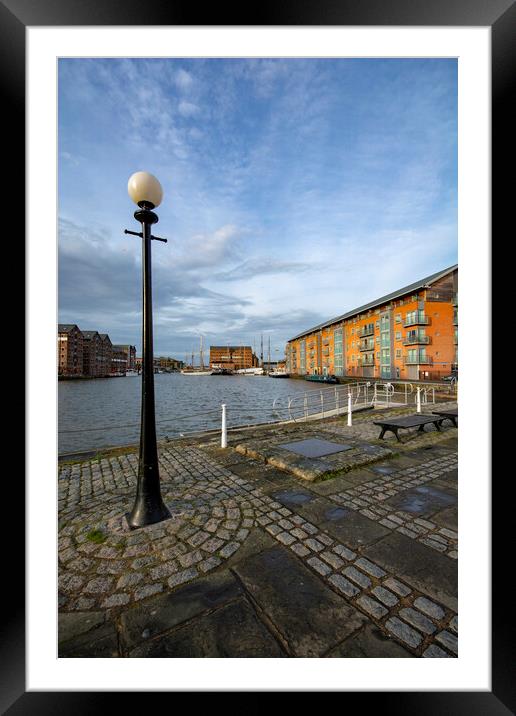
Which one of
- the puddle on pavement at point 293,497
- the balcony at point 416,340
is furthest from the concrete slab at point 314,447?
the balcony at point 416,340

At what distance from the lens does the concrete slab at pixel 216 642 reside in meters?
1.49

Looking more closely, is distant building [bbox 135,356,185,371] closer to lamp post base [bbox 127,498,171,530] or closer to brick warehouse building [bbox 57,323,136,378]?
brick warehouse building [bbox 57,323,136,378]

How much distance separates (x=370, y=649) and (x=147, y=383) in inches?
107

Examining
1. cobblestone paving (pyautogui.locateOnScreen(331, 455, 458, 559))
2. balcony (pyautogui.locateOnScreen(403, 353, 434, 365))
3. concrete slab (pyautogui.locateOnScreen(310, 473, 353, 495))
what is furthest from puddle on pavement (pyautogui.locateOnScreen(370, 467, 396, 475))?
balcony (pyautogui.locateOnScreen(403, 353, 434, 365))

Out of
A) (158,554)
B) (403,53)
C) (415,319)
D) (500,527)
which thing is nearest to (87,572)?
(158,554)

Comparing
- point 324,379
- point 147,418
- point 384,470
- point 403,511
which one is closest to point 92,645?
point 147,418

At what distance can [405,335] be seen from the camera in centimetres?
3775

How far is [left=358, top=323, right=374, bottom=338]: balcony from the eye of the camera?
4528cm

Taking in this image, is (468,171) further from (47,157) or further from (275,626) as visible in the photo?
(275,626)

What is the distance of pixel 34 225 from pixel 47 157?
433 millimetres

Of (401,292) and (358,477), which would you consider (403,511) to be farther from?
(401,292)

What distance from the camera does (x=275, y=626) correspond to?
163 centimetres

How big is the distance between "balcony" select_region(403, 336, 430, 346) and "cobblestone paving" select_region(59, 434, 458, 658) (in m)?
36.7

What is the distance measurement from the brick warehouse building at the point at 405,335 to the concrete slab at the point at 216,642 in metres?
32.5
